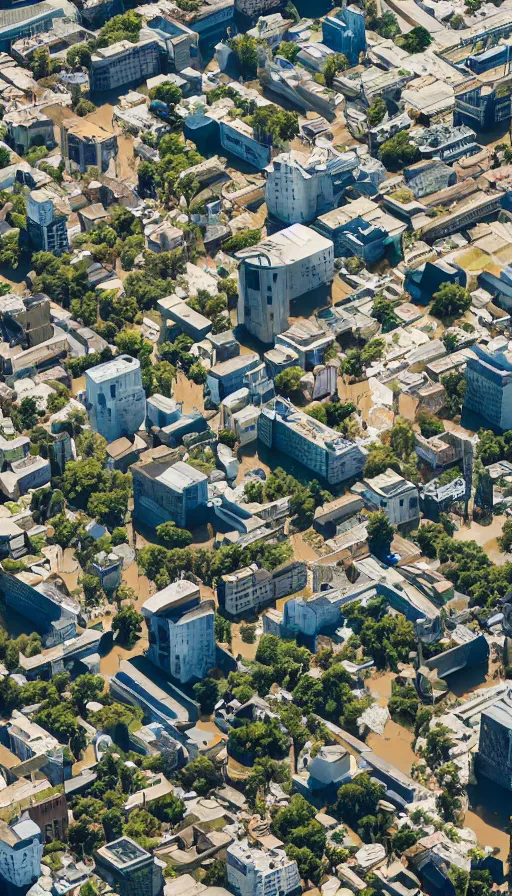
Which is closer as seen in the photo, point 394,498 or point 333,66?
point 394,498

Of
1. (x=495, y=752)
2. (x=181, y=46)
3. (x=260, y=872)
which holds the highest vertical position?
(x=181, y=46)

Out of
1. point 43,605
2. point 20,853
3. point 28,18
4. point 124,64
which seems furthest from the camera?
point 28,18

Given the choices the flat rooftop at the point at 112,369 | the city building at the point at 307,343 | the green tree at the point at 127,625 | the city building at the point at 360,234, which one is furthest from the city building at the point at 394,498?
the city building at the point at 360,234

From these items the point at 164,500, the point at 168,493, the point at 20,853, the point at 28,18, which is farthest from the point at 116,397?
the point at 28,18

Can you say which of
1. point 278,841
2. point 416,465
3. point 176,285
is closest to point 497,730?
point 278,841

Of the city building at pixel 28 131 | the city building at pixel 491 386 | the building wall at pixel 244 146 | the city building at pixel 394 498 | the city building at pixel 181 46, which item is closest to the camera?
Result: the city building at pixel 394 498

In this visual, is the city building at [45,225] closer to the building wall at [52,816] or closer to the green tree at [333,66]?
the green tree at [333,66]

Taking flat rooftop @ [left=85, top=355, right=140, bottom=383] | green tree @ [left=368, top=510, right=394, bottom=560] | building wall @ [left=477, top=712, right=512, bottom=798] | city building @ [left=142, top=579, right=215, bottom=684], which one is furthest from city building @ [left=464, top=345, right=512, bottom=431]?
building wall @ [left=477, top=712, right=512, bottom=798]

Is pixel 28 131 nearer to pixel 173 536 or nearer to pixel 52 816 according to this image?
pixel 173 536
